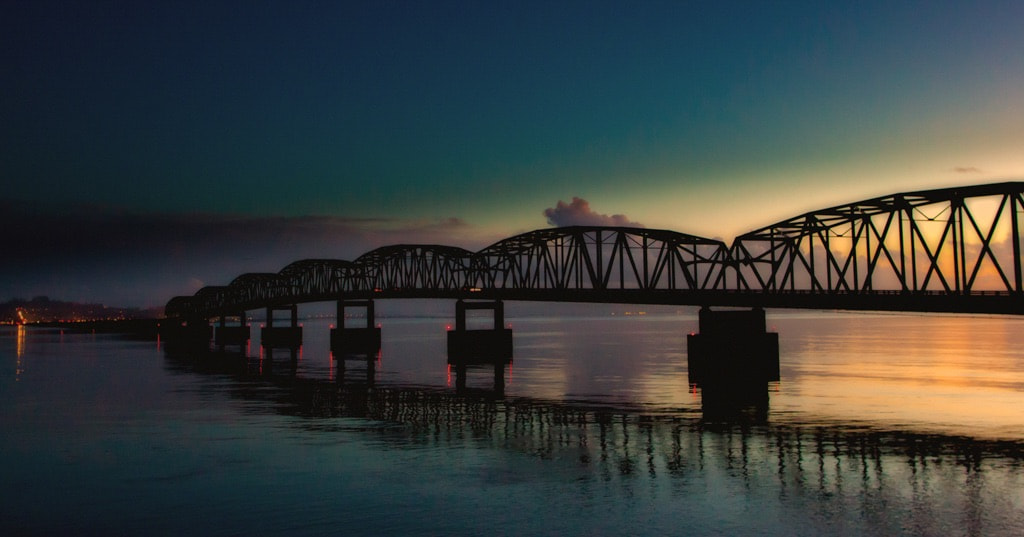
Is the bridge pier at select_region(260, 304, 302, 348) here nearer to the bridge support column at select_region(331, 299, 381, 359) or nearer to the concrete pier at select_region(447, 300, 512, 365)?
the bridge support column at select_region(331, 299, 381, 359)

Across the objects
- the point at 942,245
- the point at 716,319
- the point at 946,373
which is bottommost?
the point at 946,373

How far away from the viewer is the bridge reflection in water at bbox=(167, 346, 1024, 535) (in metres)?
24.7

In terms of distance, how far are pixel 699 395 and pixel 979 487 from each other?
107 ft

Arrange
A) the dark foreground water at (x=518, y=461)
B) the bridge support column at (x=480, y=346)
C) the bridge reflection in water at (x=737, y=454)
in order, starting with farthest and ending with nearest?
the bridge support column at (x=480, y=346), the bridge reflection in water at (x=737, y=454), the dark foreground water at (x=518, y=461)

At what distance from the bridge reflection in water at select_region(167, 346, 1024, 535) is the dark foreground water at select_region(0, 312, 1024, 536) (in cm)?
13

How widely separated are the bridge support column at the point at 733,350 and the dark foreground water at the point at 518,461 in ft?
14.5

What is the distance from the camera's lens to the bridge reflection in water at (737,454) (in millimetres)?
24688

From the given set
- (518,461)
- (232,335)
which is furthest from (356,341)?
(518,461)

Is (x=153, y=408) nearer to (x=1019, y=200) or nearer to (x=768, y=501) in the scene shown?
(x=768, y=501)

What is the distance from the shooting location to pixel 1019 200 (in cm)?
4988

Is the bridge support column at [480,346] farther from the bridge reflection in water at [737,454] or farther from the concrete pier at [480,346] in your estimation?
the bridge reflection in water at [737,454]

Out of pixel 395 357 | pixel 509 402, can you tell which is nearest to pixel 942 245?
pixel 509 402

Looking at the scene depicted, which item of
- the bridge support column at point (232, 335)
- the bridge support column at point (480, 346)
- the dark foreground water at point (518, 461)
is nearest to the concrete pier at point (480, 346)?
the bridge support column at point (480, 346)

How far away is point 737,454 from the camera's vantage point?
110ft
